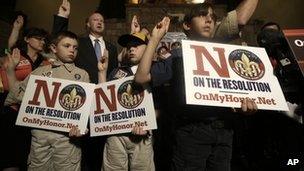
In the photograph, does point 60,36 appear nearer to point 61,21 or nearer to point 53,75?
point 53,75

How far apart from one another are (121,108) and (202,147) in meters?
0.86

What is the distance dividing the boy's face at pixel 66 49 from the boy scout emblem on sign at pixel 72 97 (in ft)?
1.17

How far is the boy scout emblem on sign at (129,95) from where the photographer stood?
2.90m

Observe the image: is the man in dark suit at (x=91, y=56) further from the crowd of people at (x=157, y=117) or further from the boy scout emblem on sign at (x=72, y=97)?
the boy scout emblem on sign at (x=72, y=97)

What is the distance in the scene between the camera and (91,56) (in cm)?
381

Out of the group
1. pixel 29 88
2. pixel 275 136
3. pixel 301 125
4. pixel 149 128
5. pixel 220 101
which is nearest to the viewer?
Answer: pixel 220 101

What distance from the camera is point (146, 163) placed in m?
2.88

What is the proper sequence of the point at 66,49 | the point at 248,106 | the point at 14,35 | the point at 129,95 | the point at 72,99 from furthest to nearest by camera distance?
the point at 14,35, the point at 66,49, the point at 72,99, the point at 129,95, the point at 248,106

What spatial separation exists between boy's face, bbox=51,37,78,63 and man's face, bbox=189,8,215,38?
1.28 m

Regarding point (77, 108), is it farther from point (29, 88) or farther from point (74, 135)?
point (29, 88)

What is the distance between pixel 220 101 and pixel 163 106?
102cm

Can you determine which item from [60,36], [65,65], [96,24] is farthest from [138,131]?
[96,24]

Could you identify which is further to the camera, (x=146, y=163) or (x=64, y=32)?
(x=64, y=32)

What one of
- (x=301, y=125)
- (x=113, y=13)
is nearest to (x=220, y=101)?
(x=301, y=125)
